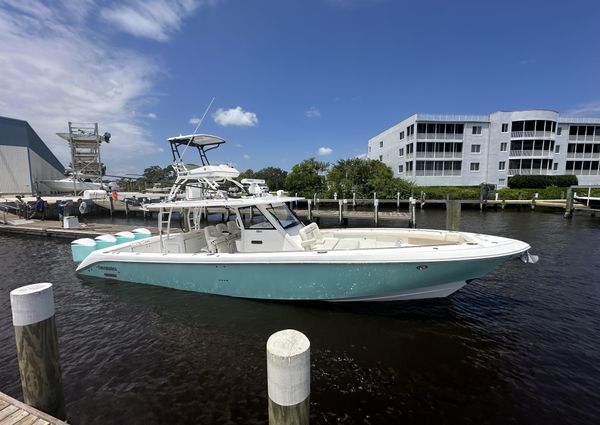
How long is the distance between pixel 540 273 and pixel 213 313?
10.2 m

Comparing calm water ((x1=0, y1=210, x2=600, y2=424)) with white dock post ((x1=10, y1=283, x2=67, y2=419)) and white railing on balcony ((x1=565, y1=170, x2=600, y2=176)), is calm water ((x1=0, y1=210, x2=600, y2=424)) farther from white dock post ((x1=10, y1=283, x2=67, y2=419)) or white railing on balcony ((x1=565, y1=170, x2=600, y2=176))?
white railing on balcony ((x1=565, y1=170, x2=600, y2=176))

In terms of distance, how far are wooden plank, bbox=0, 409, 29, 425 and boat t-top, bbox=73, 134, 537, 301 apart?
149 inches

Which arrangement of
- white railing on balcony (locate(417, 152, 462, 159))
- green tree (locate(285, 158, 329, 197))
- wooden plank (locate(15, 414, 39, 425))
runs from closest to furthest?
wooden plank (locate(15, 414, 39, 425))
white railing on balcony (locate(417, 152, 462, 159))
green tree (locate(285, 158, 329, 197))

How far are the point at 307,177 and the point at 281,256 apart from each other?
40929 millimetres

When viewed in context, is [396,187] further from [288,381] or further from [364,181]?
[288,381]

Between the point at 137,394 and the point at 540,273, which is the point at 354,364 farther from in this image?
the point at 540,273

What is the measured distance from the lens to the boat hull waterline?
5551mm

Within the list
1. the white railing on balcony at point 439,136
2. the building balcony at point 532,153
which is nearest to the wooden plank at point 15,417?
the white railing on balcony at point 439,136

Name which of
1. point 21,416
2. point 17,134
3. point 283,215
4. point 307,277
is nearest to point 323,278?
point 307,277

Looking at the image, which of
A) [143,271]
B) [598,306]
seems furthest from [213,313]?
[598,306]

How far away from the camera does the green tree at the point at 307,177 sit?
45.8 m

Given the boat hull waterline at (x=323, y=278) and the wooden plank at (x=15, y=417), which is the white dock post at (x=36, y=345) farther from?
the boat hull waterline at (x=323, y=278)

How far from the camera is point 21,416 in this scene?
283cm

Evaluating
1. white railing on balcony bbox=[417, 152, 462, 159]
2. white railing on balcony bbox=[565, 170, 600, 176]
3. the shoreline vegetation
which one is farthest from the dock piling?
white railing on balcony bbox=[565, 170, 600, 176]
